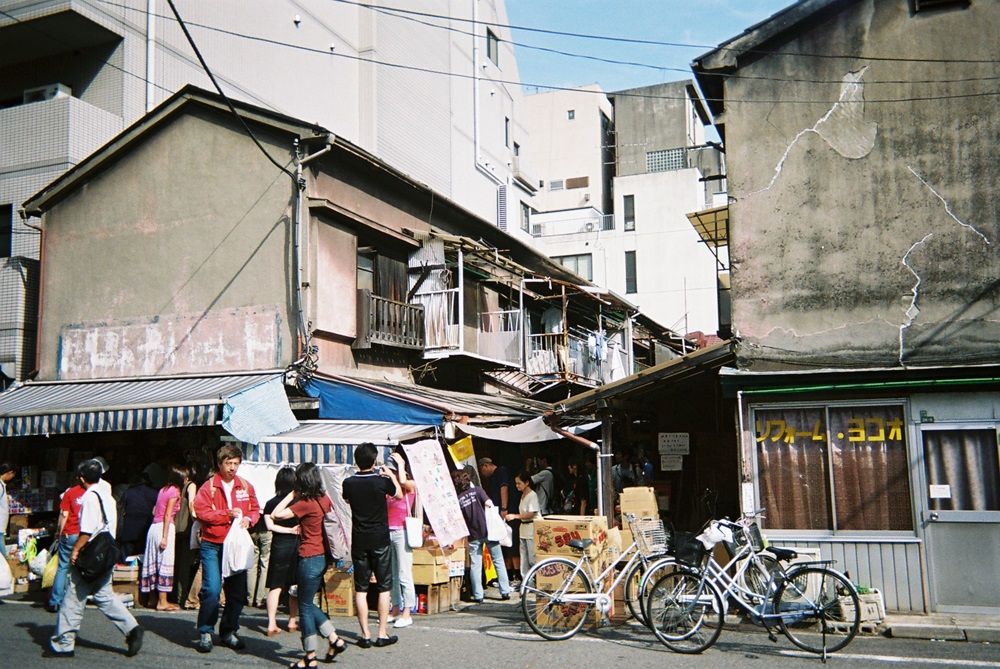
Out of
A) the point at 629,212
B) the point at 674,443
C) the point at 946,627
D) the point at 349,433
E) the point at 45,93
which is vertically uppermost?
the point at 629,212

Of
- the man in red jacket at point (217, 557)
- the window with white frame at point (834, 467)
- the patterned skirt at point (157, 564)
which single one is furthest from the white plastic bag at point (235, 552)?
the window with white frame at point (834, 467)

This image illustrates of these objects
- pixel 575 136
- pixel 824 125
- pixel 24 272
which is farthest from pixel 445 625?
pixel 575 136

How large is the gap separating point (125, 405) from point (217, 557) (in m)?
6.10

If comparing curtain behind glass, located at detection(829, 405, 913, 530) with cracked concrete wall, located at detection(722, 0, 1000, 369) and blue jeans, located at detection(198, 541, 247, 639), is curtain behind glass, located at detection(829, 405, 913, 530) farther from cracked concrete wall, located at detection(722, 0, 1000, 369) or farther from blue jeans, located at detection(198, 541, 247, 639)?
blue jeans, located at detection(198, 541, 247, 639)

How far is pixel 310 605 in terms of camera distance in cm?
790

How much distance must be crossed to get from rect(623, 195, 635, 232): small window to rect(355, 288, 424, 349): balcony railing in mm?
29410

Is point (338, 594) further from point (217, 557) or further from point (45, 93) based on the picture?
point (45, 93)

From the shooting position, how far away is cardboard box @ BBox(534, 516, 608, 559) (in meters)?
9.95

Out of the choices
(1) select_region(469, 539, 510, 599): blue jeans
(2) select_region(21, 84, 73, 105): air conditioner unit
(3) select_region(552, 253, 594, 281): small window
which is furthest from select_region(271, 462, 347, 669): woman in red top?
(3) select_region(552, 253, 594, 281): small window

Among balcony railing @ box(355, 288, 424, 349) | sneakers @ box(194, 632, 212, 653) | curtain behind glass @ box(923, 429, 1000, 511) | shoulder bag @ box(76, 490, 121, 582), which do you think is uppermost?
balcony railing @ box(355, 288, 424, 349)

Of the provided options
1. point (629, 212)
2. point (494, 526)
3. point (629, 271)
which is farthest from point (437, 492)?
point (629, 212)

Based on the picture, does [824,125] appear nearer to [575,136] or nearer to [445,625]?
[445,625]

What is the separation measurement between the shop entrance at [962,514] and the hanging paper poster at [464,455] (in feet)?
22.3

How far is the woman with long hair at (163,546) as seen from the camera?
11.2 m
